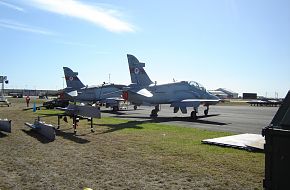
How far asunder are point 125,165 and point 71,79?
3571 cm

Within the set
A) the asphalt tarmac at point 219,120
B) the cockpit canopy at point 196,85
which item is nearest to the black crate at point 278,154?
the asphalt tarmac at point 219,120

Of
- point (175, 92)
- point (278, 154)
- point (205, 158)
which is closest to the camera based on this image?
point (278, 154)

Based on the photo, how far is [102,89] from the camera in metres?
42.0

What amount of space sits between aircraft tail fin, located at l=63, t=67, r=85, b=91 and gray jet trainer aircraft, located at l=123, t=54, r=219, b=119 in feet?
51.8

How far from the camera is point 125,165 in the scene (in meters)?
9.23

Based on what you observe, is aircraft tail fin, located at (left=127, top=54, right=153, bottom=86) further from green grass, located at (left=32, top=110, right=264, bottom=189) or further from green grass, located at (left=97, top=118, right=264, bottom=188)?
green grass, located at (left=97, top=118, right=264, bottom=188)

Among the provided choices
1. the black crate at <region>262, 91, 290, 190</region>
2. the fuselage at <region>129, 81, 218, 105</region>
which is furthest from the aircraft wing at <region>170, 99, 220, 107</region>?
the black crate at <region>262, 91, 290, 190</region>

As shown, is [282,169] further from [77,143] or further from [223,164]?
[77,143]

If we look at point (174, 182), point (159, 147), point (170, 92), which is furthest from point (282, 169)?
point (170, 92)

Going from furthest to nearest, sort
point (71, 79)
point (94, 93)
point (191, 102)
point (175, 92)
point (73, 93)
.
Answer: point (71, 79) → point (94, 93) → point (73, 93) → point (175, 92) → point (191, 102)

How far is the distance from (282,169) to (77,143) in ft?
34.0

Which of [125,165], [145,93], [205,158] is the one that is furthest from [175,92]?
[125,165]

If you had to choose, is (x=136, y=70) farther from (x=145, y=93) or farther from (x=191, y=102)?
(x=191, y=102)

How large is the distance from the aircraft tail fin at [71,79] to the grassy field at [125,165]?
29597mm
